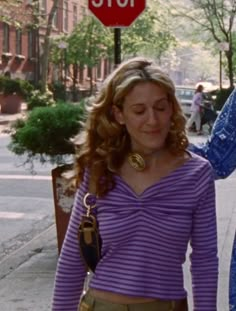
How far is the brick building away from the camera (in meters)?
48.9

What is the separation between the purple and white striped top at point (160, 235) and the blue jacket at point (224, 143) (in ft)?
0.91

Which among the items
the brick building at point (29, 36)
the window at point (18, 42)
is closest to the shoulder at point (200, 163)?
the brick building at point (29, 36)

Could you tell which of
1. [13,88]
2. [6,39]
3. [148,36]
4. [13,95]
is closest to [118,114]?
[13,88]

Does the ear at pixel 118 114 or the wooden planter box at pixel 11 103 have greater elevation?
the ear at pixel 118 114

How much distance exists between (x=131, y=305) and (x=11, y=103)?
131 ft

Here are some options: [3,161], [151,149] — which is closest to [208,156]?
[151,149]

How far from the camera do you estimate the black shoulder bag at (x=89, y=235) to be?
270 cm

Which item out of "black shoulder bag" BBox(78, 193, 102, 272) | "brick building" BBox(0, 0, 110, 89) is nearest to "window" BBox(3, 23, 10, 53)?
"brick building" BBox(0, 0, 110, 89)

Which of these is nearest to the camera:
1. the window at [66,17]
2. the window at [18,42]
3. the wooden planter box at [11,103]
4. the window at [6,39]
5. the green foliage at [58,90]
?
the wooden planter box at [11,103]

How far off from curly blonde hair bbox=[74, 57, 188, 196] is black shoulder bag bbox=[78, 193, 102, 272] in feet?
0.17

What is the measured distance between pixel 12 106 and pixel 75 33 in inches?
563

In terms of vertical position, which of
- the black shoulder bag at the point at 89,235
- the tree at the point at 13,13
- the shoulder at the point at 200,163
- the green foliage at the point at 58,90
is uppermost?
the tree at the point at 13,13

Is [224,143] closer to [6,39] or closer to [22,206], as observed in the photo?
[22,206]

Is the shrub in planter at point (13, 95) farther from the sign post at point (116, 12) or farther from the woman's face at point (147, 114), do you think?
the woman's face at point (147, 114)
